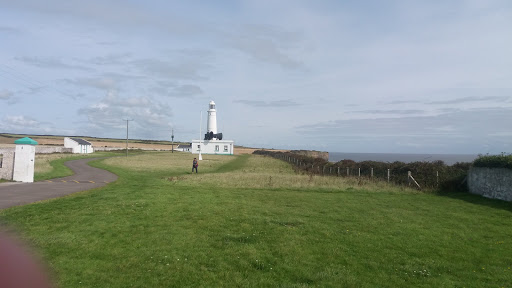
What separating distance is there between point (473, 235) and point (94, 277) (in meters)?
10.3

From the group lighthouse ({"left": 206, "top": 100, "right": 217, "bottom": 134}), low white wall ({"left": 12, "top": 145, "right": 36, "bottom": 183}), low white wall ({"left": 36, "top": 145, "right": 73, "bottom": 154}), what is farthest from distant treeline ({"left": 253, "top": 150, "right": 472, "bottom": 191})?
lighthouse ({"left": 206, "top": 100, "right": 217, "bottom": 134})

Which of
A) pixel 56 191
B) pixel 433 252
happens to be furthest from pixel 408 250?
pixel 56 191

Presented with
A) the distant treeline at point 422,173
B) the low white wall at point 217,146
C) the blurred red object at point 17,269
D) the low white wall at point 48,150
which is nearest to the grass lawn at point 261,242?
the blurred red object at point 17,269

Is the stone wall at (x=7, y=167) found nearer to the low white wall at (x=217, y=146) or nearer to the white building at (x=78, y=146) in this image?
the white building at (x=78, y=146)

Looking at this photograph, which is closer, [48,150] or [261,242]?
[261,242]

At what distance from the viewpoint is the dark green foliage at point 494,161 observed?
62.4 feet

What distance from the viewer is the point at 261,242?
31.7ft

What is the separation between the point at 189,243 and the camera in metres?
9.34

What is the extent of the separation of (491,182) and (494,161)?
3.68 feet

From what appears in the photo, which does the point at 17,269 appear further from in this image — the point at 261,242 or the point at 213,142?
the point at 213,142

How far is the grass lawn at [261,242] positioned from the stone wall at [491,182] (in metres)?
2.70

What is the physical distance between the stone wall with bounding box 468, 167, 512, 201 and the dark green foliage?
0.20m

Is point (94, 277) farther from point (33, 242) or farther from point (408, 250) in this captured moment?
point (408, 250)

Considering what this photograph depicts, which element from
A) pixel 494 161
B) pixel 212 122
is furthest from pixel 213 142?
pixel 494 161
